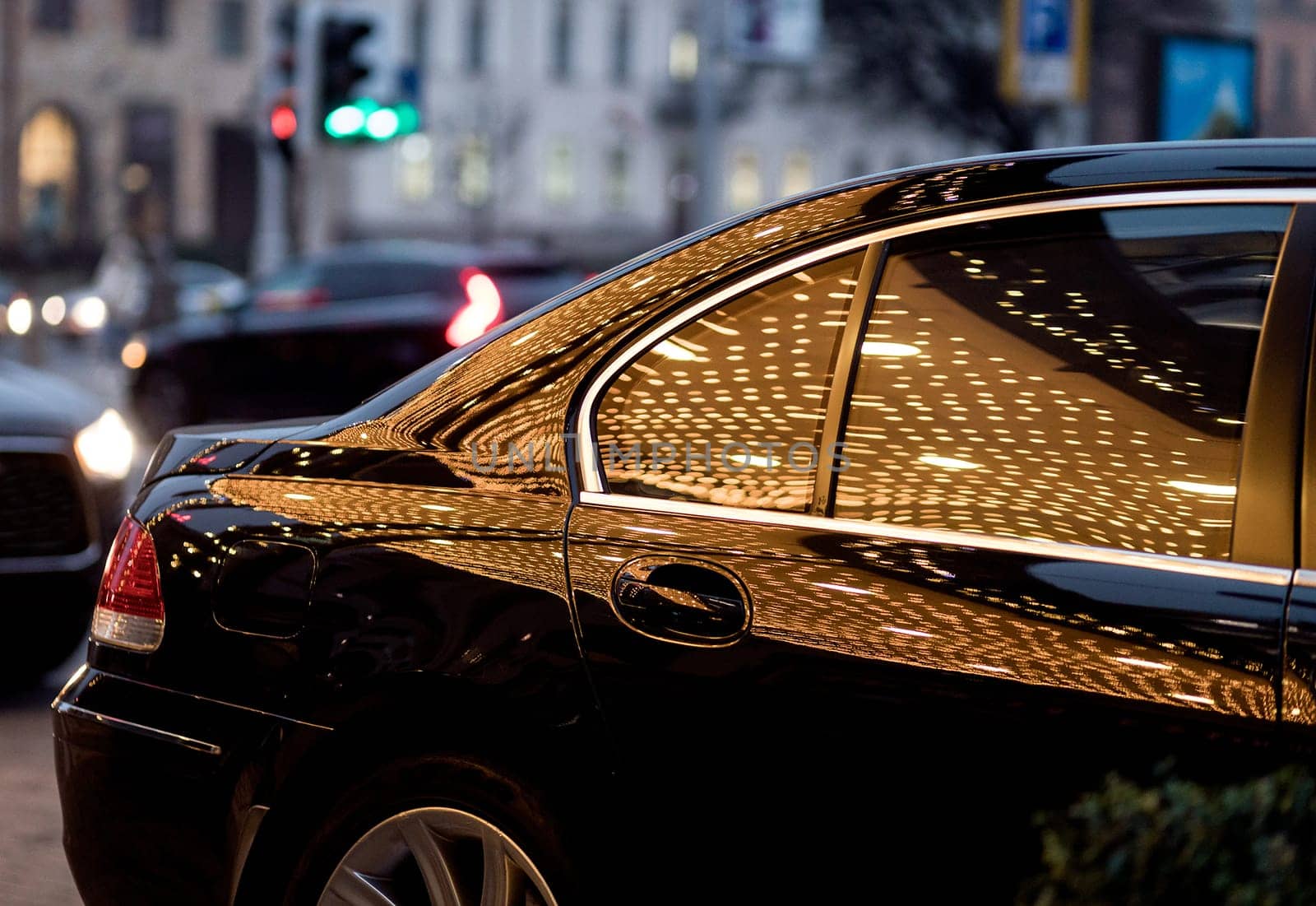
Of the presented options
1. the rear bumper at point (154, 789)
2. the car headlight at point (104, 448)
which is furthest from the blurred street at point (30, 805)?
the rear bumper at point (154, 789)

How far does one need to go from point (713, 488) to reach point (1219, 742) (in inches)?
33.0

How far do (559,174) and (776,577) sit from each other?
198 ft

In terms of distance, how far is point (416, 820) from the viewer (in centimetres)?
290

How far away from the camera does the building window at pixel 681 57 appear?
6316 cm

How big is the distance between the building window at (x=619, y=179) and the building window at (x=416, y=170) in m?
6.69

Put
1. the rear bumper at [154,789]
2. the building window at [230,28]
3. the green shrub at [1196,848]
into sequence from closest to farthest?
the green shrub at [1196,848] → the rear bumper at [154,789] → the building window at [230,28]

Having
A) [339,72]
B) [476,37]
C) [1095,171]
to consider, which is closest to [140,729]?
[1095,171]

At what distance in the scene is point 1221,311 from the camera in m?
2.61

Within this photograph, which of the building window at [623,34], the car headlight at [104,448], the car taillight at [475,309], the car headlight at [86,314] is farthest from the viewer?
the building window at [623,34]

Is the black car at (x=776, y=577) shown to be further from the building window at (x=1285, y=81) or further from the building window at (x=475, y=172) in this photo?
the building window at (x=475, y=172)

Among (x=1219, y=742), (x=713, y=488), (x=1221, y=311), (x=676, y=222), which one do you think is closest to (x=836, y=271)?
(x=713, y=488)

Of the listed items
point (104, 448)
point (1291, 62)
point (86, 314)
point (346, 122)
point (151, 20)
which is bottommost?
point (86, 314)

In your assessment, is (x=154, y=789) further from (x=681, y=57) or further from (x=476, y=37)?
(x=681, y=57)

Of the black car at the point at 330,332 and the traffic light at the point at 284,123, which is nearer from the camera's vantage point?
the black car at the point at 330,332
